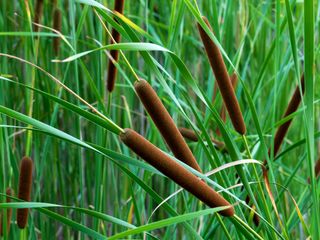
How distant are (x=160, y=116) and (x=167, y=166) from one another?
6cm

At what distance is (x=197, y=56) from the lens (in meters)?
2.12

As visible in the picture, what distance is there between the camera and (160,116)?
0.72 m

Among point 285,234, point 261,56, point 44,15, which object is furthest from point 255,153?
point 261,56

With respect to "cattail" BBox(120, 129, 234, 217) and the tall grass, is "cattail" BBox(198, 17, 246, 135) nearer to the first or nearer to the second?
the tall grass

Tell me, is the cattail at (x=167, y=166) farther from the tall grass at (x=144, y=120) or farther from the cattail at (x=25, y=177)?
the cattail at (x=25, y=177)

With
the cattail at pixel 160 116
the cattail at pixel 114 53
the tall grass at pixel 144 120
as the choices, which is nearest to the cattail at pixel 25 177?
the tall grass at pixel 144 120

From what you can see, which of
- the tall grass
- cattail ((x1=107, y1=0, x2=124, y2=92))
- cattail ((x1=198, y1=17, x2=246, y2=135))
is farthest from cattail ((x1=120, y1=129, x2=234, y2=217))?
cattail ((x1=107, y1=0, x2=124, y2=92))

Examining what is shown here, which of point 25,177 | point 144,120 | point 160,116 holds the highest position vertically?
point 160,116

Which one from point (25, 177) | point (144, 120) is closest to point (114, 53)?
point (25, 177)

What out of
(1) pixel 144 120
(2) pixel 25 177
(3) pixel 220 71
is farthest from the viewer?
(1) pixel 144 120

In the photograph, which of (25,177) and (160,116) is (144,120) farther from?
(160,116)

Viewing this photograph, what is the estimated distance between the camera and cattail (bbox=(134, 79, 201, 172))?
71 cm

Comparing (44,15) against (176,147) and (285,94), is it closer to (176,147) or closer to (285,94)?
(285,94)

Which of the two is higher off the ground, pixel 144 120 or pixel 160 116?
pixel 160 116
